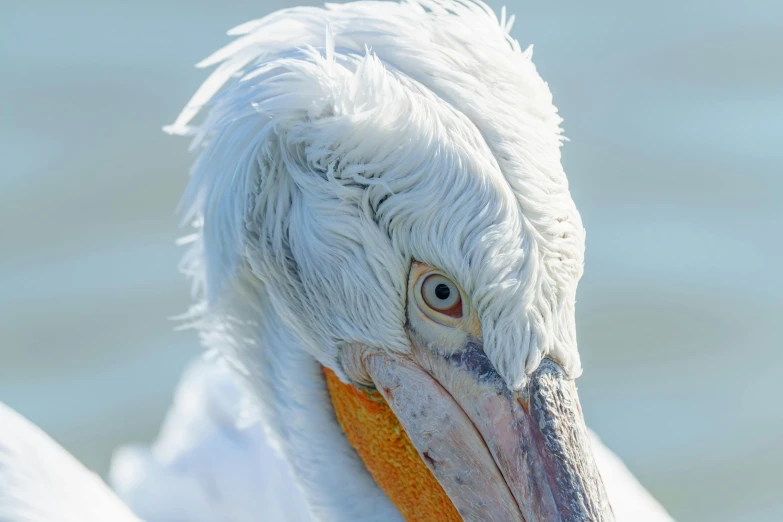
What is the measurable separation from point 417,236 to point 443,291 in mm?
167

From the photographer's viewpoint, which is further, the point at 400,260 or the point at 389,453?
the point at 389,453

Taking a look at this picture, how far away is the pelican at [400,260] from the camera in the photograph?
11.0 ft

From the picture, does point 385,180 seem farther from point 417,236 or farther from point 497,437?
point 497,437

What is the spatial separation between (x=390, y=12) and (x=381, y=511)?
158 centimetres

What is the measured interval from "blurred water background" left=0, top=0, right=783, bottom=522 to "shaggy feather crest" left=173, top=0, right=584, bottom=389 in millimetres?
3006

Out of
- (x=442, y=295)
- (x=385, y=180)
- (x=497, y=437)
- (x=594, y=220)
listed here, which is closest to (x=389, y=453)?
(x=497, y=437)

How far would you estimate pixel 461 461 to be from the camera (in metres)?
3.55

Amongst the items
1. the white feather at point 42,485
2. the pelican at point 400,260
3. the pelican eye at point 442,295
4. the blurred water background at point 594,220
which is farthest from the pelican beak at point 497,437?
the blurred water background at point 594,220

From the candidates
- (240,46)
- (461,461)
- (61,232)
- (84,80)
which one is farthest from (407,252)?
(84,80)

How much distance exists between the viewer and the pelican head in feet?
11.0

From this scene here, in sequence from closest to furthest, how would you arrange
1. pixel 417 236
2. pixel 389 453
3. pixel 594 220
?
pixel 417 236, pixel 389 453, pixel 594 220

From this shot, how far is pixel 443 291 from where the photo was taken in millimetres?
3422

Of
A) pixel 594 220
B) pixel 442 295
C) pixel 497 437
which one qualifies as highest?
pixel 594 220

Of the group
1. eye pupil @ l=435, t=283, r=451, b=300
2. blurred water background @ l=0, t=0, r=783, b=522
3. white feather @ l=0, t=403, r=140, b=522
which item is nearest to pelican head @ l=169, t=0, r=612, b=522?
eye pupil @ l=435, t=283, r=451, b=300
